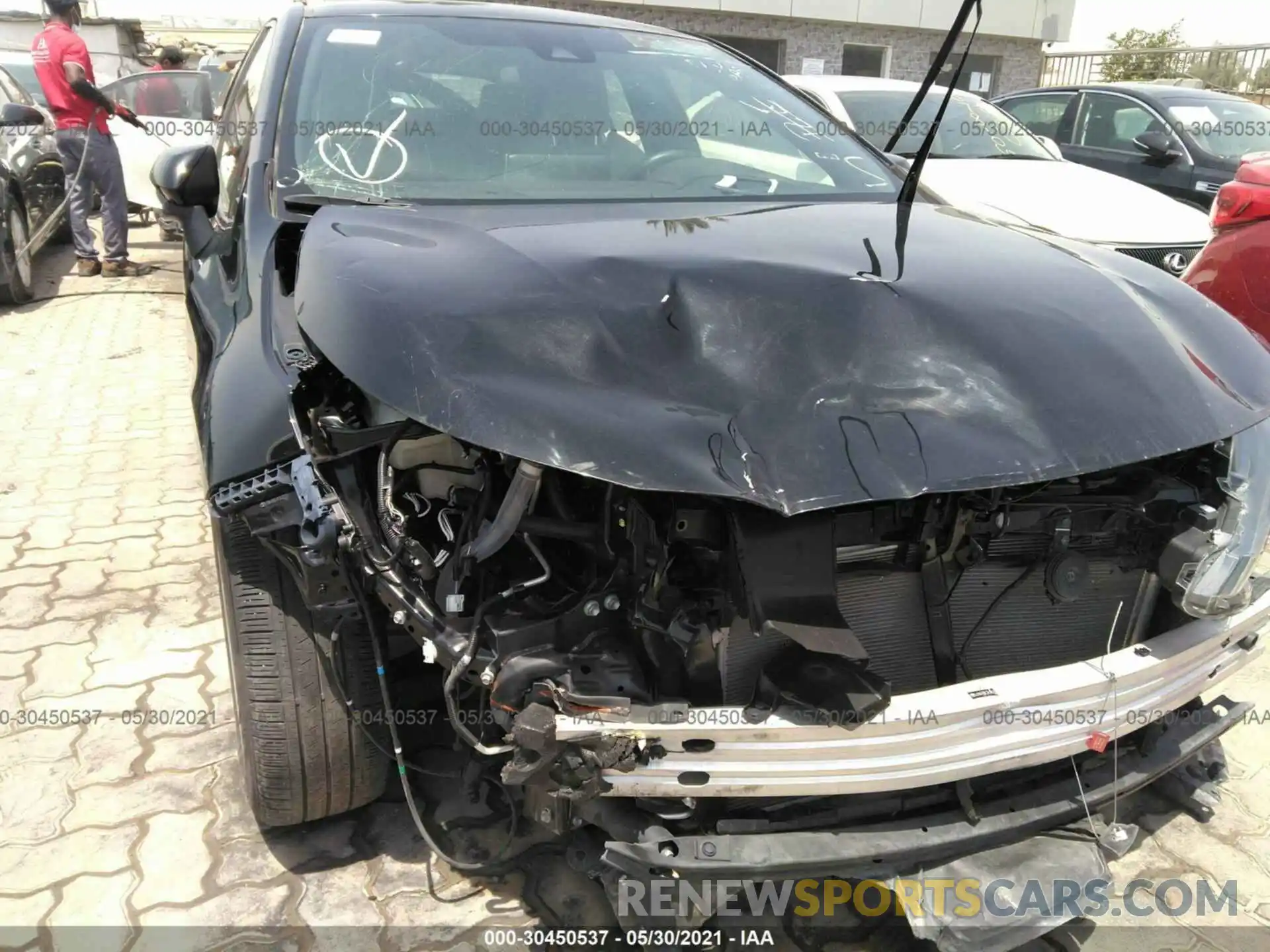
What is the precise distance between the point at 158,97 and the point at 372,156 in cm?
738

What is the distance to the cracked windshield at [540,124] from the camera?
7.63 ft

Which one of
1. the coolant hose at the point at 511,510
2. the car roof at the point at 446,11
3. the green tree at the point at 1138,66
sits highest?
the car roof at the point at 446,11

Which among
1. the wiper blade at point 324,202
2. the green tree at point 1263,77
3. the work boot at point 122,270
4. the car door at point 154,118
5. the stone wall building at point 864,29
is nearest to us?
the wiper blade at point 324,202

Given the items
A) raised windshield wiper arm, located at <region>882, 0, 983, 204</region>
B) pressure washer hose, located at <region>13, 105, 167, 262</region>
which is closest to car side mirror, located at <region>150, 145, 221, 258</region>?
raised windshield wiper arm, located at <region>882, 0, 983, 204</region>

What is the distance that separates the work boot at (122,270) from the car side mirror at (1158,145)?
8047 mm

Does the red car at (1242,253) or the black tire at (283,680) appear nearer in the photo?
the black tire at (283,680)

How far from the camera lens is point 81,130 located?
7055 mm

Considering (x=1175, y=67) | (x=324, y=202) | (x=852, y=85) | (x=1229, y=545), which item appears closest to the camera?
(x=1229, y=545)

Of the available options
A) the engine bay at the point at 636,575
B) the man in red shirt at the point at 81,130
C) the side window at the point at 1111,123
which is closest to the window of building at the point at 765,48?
the side window at the point at 1111,123

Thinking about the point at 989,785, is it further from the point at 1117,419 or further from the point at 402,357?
the point at 402,357

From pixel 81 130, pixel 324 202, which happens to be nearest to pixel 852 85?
pixel 324 202

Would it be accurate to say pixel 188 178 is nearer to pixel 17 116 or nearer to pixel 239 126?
pixel 239 126

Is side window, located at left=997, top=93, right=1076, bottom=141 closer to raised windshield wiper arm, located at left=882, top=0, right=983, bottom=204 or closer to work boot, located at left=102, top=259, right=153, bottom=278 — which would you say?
raised windshield wiper arm, located at left=882, top=0, right=983, bottom=204
